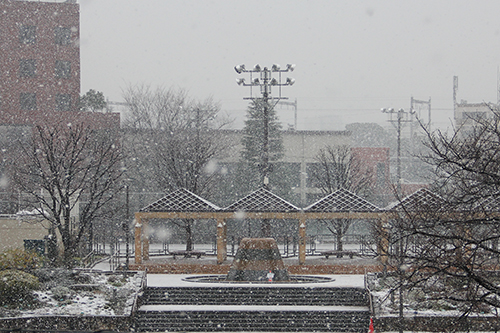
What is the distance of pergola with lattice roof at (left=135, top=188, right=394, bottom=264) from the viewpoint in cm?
3384

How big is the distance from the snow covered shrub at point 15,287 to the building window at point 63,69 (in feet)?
92.2

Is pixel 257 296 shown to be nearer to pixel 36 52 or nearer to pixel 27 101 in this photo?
pixel 27 101

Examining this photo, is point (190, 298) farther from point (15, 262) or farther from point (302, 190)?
point (302, 190)

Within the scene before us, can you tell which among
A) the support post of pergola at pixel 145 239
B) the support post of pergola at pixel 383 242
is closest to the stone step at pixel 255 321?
the support post of pergola at pixel 383 242

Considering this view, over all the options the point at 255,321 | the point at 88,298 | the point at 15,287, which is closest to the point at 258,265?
the point at 255,321

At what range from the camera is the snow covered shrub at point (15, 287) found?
80.7 ft

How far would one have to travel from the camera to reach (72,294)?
25.9m

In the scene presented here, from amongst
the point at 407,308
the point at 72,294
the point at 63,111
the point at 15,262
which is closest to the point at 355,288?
the point at 407,308

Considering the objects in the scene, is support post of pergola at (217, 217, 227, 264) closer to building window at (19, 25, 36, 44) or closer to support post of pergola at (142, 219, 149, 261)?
support post of pergola at (142, 219, 149, 261)

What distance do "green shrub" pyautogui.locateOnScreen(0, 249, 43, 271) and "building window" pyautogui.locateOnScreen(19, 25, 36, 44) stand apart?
1024 inches

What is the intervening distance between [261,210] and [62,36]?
24710 mm

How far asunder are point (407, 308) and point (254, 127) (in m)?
29.6

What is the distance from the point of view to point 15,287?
24.8 m

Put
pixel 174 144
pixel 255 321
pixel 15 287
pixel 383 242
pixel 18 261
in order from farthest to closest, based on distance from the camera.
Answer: pixel 174 144
pixel 383 242
pixel 18 261
pixel 15 287
pixel 255 321
